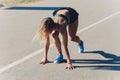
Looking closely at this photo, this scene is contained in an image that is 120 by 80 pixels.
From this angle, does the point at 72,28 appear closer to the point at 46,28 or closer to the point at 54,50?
the point at 46,28

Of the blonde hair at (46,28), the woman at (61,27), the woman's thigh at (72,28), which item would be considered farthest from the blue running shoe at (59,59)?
the blonde hair at (46,28)

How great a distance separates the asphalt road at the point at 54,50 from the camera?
7473mm

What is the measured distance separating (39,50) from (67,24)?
2086mm

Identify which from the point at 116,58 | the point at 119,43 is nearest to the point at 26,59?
the point at 116,58

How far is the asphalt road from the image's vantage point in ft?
24.5

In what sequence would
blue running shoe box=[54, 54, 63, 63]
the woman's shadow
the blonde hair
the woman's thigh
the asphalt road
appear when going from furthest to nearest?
blue running shoe box=[54, 54, 63, 63] < the woman's thigh < the woman's shadow < the asphalt road < the blonde hair

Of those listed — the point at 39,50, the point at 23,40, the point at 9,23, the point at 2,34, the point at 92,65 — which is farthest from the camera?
the point at 9,23

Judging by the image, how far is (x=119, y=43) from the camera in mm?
9992

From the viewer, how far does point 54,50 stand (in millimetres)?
9422

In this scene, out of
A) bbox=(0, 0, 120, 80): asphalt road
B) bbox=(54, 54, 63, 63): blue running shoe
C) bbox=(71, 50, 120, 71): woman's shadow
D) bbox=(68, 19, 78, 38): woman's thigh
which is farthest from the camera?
bbox=(54, 54, 63, 63): blue running shoe

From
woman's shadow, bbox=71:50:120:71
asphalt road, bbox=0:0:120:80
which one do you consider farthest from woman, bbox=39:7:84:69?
woman's shadow, bbox=71:50:120:71

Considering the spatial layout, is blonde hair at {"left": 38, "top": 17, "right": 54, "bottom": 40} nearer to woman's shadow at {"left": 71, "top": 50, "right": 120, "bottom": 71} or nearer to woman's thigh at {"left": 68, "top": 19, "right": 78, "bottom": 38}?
woman's thigh at {"left": 68, "top": 19, "right": 78, "bottom": 38}

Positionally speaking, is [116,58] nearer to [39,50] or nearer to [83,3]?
[39,50]

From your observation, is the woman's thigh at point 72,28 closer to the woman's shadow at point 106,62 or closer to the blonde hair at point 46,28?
the woman's shadow at point 106,62
